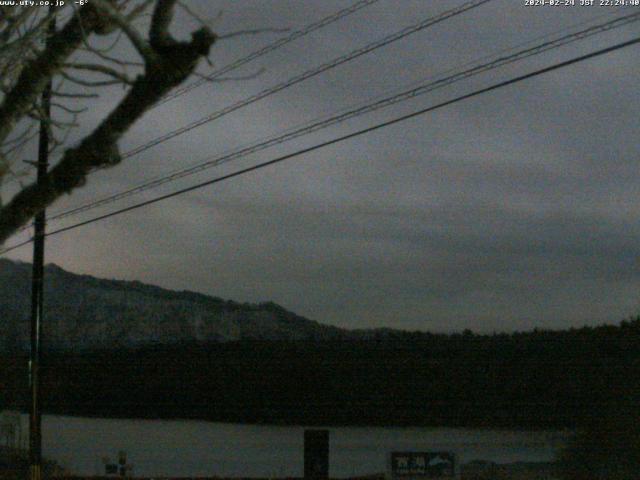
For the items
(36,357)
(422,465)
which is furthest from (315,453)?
(36,357)

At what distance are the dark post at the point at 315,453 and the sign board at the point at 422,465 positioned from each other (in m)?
1.98

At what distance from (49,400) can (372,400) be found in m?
11.3

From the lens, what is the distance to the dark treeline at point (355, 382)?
26.4 m

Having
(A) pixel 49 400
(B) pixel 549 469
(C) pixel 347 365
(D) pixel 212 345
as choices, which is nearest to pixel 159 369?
(D) pixel 212 345

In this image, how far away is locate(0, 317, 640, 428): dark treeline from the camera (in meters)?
26.4

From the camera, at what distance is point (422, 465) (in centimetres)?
2172

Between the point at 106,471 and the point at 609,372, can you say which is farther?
the point at 609,372

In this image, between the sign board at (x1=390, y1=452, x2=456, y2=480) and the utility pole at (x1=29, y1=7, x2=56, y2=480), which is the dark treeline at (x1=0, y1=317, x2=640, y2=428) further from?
the utility pole at (x1=29, y1=7, x2=56, y2=480)

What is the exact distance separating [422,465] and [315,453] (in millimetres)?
2768

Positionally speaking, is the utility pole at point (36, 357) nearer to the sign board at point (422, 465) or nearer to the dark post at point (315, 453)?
the dark post at point (315, 453)

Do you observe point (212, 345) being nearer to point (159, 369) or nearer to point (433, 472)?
point (159, 369)

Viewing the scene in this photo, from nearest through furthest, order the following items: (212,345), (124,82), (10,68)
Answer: (124,82) < (10,68) < (212,345)

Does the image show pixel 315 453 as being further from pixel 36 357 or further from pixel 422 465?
pixel 36 357

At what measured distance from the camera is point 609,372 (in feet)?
86.4
